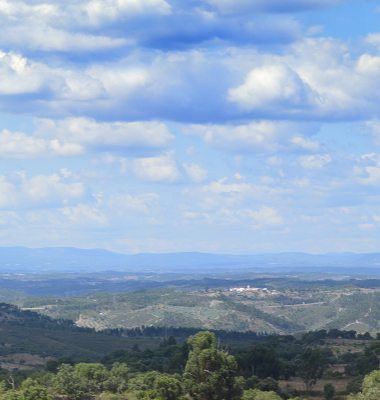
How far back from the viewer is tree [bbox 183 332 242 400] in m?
76.2

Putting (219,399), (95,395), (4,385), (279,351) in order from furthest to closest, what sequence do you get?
(279,351) → (4,385) → (95,395) → (219,399)

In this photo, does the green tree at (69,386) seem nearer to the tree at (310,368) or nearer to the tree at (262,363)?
the tree at (262,363)

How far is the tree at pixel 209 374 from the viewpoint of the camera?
250ft

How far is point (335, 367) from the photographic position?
5955 inches

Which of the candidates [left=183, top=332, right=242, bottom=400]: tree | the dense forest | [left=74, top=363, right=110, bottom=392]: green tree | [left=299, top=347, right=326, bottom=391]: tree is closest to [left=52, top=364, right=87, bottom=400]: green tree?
the dense forest

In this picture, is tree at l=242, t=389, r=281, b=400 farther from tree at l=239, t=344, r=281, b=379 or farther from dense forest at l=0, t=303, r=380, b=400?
tree at l=239, t=344, r=281, b=379

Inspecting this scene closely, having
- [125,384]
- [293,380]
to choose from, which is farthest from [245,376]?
[125,384]

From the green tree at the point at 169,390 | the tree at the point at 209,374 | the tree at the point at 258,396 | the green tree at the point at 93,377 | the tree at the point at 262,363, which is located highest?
the tree at the point at 209,374

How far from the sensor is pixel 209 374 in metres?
76.9

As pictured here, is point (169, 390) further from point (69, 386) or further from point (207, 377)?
point (69, 386)

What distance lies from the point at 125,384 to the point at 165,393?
27778 mm

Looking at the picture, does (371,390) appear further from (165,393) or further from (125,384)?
(125,384)

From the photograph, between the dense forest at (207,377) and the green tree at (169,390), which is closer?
the dense forest at (207,377)

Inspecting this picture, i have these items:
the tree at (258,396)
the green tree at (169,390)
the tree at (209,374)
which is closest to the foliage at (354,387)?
the tree at (258,396)
